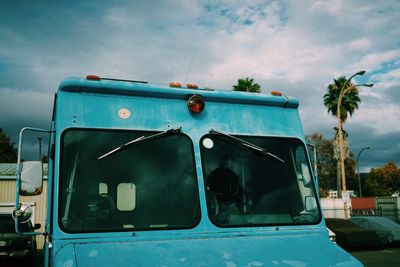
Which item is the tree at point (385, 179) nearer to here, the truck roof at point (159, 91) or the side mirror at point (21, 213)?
the truck roof at point (159, 91)

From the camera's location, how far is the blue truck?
3186mm

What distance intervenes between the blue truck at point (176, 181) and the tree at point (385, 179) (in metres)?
86.2

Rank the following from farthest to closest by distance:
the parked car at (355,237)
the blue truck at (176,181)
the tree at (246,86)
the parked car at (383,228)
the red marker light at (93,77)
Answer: the tree at (246,86) → the parked car at (383,228) → the parked car at (355,237) → the red marker light at (93,77) → the blue truck at (176,181)

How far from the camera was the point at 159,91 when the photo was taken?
3979 millimetres

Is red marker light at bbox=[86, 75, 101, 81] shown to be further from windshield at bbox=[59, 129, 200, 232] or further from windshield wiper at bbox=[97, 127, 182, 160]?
windshield wiper at bbox=[97, 127, 182, 160]

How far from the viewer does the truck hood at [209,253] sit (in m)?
2.91

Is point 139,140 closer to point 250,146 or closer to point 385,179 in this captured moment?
point 250,146

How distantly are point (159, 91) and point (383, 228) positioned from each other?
1818cm

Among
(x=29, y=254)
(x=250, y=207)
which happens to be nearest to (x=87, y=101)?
(x=250, y=207)

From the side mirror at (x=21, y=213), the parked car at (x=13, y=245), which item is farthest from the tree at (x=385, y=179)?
the side mirror at (x=21, y=213)

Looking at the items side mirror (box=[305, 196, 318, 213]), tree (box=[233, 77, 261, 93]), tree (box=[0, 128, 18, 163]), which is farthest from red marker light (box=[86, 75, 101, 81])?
tree (box=[0, 128, 18, 163])

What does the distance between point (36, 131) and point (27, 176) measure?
434mm

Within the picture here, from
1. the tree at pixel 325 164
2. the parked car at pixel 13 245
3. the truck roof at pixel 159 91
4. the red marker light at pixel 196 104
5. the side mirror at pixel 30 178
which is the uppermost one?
the tree at pixel 325 164

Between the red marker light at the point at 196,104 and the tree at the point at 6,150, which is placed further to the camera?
the tree at the point at 6,150
